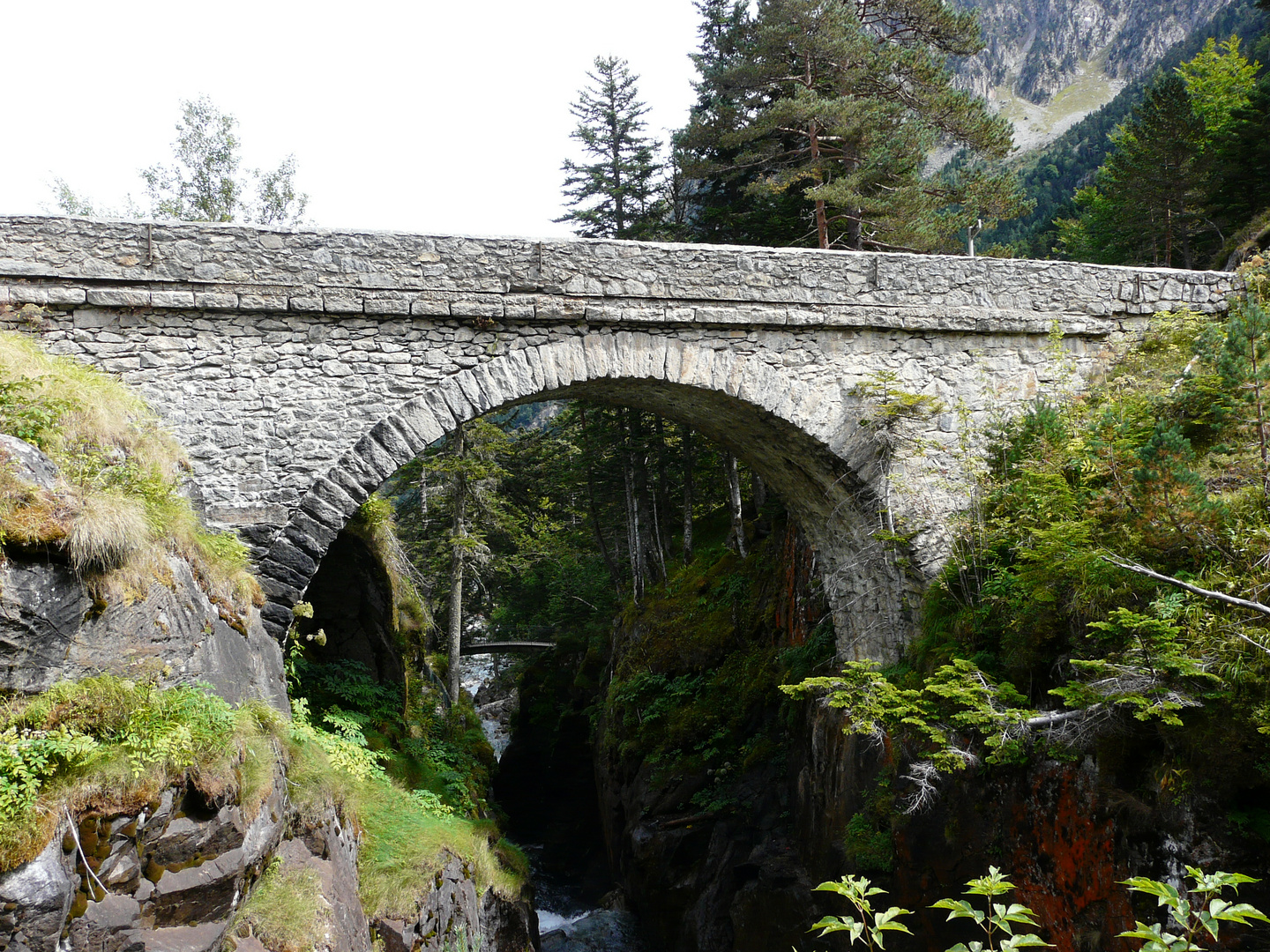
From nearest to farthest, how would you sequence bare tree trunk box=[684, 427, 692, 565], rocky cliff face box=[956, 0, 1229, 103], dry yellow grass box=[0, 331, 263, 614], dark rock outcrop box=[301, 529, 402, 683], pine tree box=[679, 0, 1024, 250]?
1. dry yellow grass box=[0, 331, 263, 614]
2. dark rock outcrop box=[301, 529, 402, 683]
3. pine tree box=[679, 0, 1024, 250]
4. bare tree trunk box=[684, 427, 692, 565]
5. rocky cliff face box=[956, 0, 1229, 103]

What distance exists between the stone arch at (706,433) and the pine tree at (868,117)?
535 centimetres

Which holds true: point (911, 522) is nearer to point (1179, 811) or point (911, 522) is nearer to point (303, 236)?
point (1179, 811)

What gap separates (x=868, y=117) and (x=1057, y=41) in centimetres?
10523

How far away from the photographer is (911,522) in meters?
8.74

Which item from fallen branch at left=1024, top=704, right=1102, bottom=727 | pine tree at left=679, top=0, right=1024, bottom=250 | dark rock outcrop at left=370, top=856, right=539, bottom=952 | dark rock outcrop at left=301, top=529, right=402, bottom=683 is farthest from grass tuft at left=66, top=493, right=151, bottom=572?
pine tree at left=679, top=0, right=1024, bottom=250

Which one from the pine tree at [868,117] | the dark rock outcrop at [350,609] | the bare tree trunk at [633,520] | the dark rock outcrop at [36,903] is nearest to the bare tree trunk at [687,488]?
the bare tree trunk at [633,520]

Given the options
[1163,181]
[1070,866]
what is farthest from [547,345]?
[1163,181]

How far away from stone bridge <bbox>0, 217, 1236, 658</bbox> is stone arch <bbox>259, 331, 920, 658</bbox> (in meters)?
0.02

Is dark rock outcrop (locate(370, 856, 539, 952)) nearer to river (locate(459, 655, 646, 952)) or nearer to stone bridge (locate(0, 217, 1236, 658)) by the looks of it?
river (locate(459, 655, 646, 952))

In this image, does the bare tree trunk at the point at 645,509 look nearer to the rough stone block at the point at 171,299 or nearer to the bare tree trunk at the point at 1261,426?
the rough stone block at the point at 171,299

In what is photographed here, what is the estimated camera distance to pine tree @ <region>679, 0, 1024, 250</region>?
42.5ft

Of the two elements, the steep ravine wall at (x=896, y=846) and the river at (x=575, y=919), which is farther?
the river at (x=575, y=919)

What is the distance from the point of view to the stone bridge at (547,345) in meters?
7.57

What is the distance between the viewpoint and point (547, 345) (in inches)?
323
